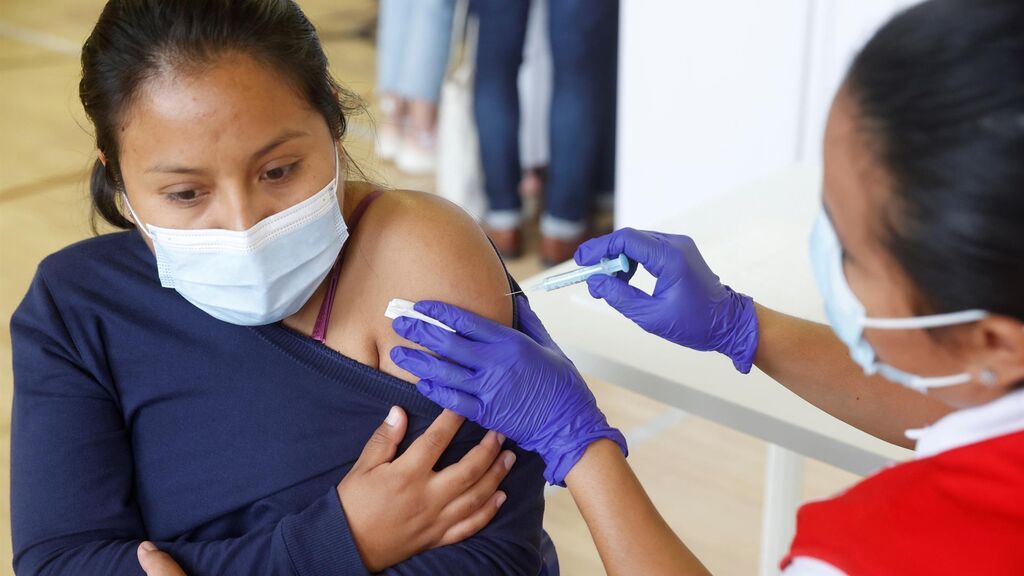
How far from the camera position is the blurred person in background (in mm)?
3852

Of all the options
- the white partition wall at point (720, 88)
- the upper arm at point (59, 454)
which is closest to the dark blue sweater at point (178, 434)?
the upper arm at point (59, 454)

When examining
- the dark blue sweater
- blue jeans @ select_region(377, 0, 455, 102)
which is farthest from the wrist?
blue jeans @ select_region(377, 0, 455, 102)

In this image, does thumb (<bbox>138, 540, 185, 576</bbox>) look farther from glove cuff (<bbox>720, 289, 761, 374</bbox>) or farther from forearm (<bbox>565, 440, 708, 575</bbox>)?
glove cuff (<bbox>720, 289, 761, 374</bbox>)

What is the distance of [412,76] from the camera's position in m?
3.95

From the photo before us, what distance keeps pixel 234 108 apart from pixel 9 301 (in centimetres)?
251

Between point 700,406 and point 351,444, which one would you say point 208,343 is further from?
point 700,406

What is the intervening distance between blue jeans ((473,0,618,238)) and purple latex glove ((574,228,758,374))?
2.10 m

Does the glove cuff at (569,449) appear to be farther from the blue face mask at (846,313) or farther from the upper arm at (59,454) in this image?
the upper arm at (59,454)

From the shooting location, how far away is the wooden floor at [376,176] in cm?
243

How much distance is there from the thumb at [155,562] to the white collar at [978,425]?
0.75 metres

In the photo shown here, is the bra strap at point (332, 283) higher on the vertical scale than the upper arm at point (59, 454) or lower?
higher

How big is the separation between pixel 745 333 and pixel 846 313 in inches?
15.3

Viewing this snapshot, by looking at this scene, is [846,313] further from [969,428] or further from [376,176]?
[376,176]

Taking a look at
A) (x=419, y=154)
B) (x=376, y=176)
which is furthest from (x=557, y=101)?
(x=376, y=176)
